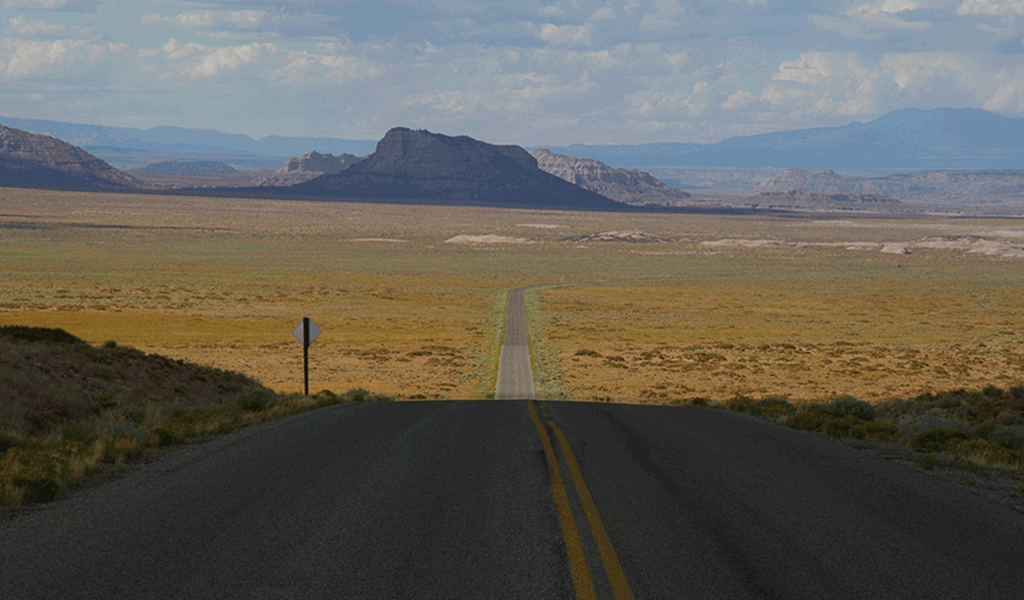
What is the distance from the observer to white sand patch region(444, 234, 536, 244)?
155062mm

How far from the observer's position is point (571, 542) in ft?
21.5

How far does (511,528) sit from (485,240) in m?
151

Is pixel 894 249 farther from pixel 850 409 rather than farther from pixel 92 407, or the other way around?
pixel 92 407

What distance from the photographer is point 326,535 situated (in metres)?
6.74

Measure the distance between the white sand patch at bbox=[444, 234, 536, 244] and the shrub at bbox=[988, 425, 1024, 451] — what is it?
14112 centimetres

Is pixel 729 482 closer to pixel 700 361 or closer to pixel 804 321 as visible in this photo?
pixel 700 361

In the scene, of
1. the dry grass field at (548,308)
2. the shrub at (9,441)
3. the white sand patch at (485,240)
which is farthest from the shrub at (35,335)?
the white sand patch at (485,240)

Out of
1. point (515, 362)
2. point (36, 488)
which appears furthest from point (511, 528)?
point (515, 362)

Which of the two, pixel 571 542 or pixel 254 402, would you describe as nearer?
pixel 571 542

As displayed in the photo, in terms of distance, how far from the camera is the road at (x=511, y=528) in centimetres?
570

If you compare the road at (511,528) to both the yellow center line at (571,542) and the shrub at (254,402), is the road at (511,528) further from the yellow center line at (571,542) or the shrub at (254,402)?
the shrub at (254,402)

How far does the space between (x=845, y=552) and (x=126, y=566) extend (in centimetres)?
541

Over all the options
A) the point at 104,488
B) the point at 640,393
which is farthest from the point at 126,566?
the point at 640,393

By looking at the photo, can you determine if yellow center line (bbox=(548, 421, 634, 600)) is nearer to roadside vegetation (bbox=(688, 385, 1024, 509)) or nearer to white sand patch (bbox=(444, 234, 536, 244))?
roadside vegetation (bbox=(688, 385, 1024, 509))
